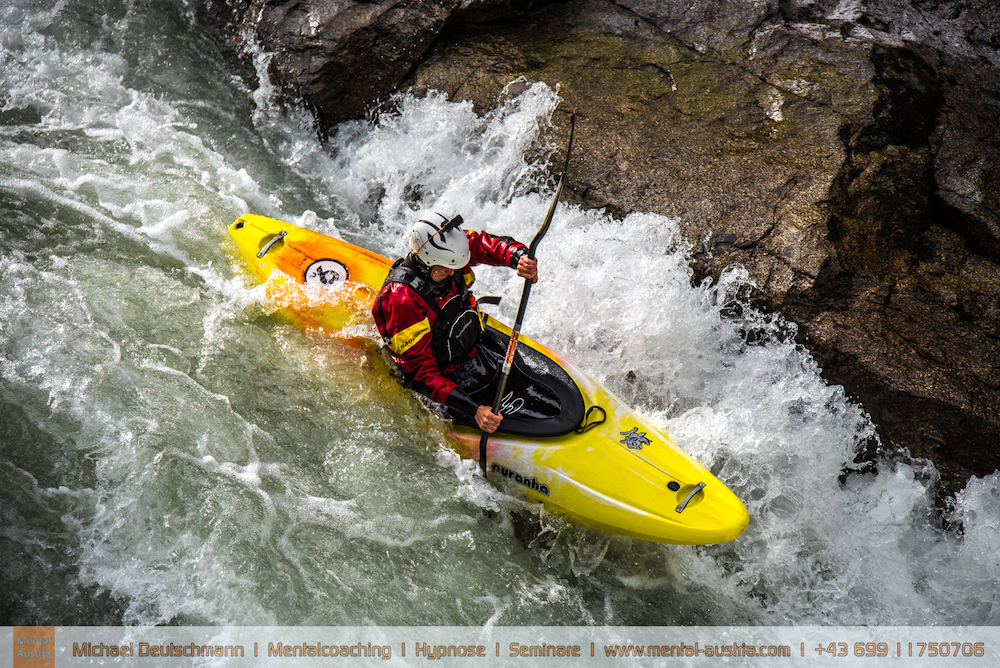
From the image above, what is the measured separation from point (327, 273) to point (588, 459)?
214 cm

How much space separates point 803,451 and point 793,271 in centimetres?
127

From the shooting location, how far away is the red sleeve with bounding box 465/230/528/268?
3982 millimetres

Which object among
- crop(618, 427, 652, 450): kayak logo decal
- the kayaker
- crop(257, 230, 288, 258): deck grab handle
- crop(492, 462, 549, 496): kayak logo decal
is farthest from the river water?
crop(618, 427, 652, 450): kayak logo decal

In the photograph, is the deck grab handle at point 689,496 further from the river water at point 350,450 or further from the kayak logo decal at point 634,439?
the river water at point 350,450

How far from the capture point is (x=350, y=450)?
4.05m

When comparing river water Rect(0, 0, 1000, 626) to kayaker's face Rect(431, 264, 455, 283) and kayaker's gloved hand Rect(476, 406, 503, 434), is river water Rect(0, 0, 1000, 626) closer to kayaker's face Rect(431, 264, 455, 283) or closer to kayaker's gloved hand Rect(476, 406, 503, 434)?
kayaker's gloved hand Rect(476, 406, 503, 434)

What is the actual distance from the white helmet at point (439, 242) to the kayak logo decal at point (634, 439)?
1.35 metres

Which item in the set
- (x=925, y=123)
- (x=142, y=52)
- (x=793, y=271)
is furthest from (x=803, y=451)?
(x=142, y=52)

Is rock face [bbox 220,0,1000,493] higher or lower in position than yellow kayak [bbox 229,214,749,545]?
higher

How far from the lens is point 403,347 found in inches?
138

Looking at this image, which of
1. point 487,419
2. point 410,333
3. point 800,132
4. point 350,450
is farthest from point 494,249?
point 800,132

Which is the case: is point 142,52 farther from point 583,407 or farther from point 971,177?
point 971,177

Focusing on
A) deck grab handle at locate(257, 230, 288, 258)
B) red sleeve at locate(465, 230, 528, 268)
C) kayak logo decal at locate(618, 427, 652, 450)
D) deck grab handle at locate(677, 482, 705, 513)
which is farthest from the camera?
deck grab handle at locate(257, 230, 288, 258)

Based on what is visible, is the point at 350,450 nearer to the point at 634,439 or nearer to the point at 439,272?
the point at 439,272
